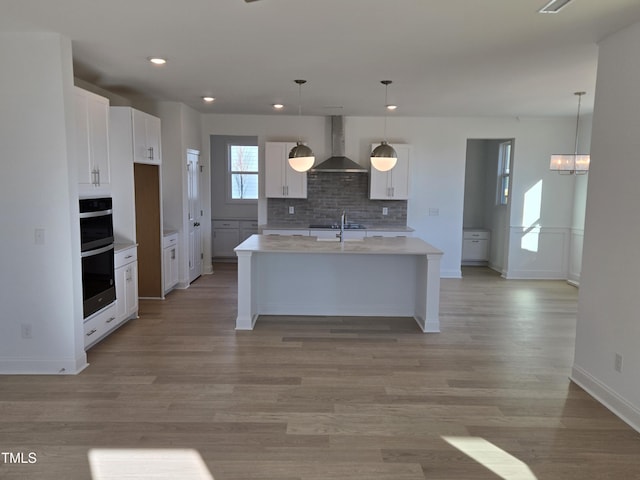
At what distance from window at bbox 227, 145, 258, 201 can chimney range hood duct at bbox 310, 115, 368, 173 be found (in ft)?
7.56

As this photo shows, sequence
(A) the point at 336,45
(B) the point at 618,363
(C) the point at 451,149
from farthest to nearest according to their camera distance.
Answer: (C) the point at 451,149 → (A) the point at 336,45 → (B) the point at 618,363

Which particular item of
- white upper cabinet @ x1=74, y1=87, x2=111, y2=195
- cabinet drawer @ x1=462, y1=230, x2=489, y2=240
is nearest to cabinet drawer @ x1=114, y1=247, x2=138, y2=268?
white upper cabinet @ x1=74, y1=87, x2=111, y2=195

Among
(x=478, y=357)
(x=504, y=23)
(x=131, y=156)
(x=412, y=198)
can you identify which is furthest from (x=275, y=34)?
(x=412, y=198)

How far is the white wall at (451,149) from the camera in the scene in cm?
742

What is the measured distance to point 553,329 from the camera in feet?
16.3

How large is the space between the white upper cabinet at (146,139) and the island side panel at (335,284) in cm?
185

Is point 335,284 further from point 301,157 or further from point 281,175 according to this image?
point 281,175

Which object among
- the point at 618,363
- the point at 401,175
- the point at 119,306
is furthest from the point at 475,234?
the point at 119,306

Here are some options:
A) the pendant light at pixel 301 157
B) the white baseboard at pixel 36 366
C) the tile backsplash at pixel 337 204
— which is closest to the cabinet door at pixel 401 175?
the tile backsplash at pixel 337 204

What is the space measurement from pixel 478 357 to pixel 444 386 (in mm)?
779

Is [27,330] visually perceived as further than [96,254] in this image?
No

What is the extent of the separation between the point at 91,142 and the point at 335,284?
289cm

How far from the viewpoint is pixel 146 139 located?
5469 millimetres

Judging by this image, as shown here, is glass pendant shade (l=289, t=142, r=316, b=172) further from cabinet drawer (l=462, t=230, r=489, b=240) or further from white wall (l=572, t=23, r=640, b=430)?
cabinet drawer (l=462, t=230, r=489, b=240)
